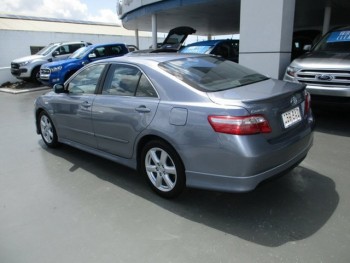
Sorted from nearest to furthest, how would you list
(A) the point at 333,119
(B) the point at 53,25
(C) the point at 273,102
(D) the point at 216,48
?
(C) the point at 273,102 < (A) the point at 333,119 < (D) the point at 216,48 < (B) the point at 53,25

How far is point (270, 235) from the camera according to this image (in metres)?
2.85

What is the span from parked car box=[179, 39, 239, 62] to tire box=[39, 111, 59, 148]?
528 centimetres

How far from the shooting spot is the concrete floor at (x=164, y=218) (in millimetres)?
2684

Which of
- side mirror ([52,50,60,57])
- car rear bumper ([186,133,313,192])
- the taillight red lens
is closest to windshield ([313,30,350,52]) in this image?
car rear bumper ([186,133,313,192])

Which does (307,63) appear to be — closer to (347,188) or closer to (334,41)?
(334,41)

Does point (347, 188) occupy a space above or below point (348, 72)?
below

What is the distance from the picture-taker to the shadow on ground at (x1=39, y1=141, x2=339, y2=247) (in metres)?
2.92

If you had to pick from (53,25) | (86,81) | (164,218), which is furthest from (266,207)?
(53,25)

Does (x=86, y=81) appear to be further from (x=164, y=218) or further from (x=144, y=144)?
(x=164, y=218)

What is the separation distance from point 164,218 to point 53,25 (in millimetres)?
31442

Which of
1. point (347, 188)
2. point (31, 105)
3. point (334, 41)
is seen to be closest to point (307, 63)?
point (334, 41)

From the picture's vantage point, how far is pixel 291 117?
321 cm

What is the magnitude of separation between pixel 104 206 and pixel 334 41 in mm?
6053

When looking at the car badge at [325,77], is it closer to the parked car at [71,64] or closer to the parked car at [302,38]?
the parked car at [302,38]
